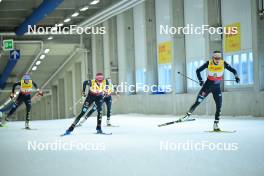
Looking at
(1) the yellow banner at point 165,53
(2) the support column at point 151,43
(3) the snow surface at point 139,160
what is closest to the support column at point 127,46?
(2) the support column at point 151,43

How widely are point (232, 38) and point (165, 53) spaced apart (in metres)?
7.78

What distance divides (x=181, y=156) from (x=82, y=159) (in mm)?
1899

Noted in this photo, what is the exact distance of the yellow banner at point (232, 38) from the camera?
85.3 feet

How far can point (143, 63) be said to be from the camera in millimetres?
38281

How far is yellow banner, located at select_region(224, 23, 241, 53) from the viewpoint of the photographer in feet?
85.3

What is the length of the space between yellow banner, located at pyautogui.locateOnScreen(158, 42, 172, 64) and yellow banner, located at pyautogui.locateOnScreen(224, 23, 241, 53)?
628 centimetres

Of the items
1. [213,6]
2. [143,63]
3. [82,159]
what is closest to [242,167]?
[82,159]

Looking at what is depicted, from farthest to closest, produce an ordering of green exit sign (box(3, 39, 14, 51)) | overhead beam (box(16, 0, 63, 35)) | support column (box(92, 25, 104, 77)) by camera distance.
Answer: support column (box(92, 25, 104, 77)) → green exit sign (box(3, 39, 14, 51)) → overhead beam (box(16, 0, 63, 35))

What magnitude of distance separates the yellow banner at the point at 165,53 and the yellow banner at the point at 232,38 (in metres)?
6.28

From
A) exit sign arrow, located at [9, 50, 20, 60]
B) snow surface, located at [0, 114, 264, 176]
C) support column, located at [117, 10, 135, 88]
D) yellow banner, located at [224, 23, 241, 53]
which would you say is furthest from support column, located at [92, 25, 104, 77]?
snow surface, located at [0, 114, 264, 176]

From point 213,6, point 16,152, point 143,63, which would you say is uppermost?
point 213,6

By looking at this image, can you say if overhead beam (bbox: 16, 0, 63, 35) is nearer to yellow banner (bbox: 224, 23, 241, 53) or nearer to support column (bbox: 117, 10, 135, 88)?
support column (bbox: 117, 10, 135, 88)

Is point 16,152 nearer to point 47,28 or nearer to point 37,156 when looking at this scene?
point 37,156

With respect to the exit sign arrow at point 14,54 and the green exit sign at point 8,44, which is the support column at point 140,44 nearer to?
the green exit sign at point 8,44
